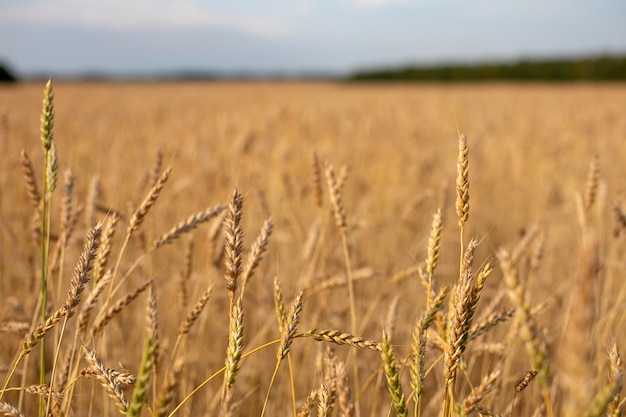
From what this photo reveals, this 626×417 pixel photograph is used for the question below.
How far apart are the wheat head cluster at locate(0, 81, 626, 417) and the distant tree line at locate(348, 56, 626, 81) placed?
47059 mm

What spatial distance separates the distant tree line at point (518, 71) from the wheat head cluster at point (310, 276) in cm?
4706

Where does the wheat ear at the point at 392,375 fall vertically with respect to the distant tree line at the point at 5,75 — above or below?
below

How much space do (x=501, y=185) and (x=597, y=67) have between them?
5057 cm

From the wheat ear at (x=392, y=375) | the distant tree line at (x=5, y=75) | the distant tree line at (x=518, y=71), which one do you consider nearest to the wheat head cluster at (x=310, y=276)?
the wheat ear at (x=392, y=375)

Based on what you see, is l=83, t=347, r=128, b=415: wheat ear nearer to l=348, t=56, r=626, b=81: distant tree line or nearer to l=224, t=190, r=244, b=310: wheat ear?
l=224, t=190, r=244, b=310: wheat ear

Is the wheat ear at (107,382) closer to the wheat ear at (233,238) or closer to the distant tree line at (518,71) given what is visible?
the wheat ear at (233,238)

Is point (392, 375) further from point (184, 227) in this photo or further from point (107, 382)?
point (184, 227)

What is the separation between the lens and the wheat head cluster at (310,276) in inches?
35.1

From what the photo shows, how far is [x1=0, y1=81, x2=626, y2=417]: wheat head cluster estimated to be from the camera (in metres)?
0.89

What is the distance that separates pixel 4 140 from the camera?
3328 mm

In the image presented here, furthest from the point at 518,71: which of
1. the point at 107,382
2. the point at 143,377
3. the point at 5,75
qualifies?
the point at 143,377

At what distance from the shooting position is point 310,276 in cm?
183

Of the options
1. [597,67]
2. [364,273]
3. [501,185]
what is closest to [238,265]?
[364,273]

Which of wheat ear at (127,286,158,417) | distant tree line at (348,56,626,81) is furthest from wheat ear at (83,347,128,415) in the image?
distant tree line at (348,56,626,81)
